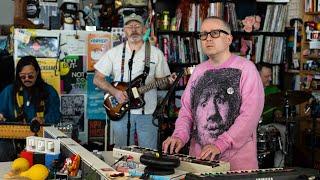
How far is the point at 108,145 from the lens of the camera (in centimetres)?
481

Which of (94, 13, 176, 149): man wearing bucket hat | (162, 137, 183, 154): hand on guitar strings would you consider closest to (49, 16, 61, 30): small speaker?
(94, 13, 176, 149): man wearing bucket hat

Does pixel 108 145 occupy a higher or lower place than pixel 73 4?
lower

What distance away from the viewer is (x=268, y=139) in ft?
16.5

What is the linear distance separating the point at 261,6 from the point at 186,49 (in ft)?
3.49

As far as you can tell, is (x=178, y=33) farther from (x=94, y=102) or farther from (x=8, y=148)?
(x=8, y=148)

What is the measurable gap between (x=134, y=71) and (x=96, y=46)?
1.07 meters

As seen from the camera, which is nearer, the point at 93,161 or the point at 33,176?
the point at 93,161

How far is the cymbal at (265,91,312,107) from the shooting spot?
502 centimetres

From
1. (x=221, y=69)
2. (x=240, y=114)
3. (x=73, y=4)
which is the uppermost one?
(x=73, y=4)

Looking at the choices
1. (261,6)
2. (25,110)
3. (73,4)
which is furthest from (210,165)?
(261,6)

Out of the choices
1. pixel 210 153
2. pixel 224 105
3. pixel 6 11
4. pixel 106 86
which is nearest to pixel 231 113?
pixel 224 105

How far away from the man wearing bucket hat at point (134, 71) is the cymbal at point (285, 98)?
1.33m

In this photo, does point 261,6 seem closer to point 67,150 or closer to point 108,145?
point 108,145

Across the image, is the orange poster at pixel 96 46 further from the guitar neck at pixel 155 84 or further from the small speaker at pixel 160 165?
the small speaker at pixel 160 165
